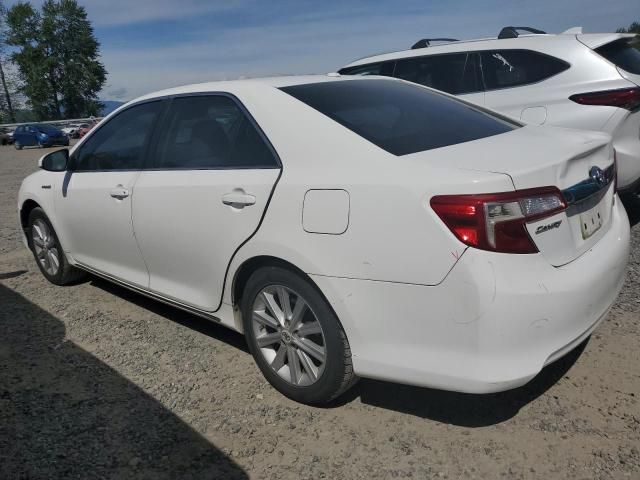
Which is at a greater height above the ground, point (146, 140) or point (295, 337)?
point (146, 140)

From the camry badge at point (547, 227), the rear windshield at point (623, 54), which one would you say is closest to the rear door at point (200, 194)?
the camry badge at point (547, 227)

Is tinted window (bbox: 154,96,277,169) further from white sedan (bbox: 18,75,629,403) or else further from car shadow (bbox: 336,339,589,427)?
car shadow (bbox: 336,339,589,427)

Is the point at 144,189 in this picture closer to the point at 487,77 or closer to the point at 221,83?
the point at 221,83

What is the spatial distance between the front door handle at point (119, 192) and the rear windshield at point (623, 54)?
4.04m

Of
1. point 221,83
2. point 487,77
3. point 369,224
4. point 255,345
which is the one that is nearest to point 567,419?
point 369,224

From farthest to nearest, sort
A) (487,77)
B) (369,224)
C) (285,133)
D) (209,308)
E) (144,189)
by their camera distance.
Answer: (487,77), (144,189), (209,308), (285,133), (369,224)

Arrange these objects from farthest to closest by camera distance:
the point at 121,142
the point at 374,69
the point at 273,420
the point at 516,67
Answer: the point at 374,69, the point at 516,67, the point at 121,142, the point at 273,420

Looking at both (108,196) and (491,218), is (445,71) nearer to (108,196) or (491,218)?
(108,196)

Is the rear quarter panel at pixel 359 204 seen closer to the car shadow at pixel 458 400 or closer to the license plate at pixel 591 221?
the license plate at pixel 591 221

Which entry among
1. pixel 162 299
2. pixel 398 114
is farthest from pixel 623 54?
pixel 162 299

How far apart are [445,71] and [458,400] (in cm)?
410

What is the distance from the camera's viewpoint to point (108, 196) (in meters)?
3.70

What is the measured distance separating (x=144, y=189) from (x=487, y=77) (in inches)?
145

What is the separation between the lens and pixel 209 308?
10.3 ft
